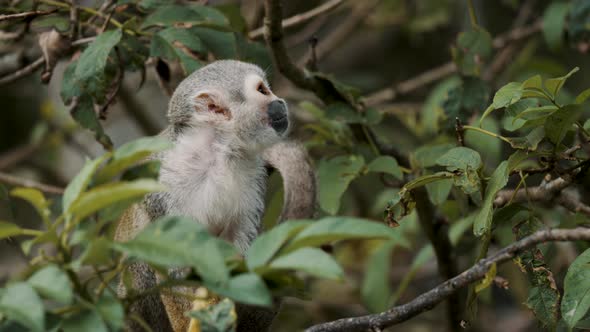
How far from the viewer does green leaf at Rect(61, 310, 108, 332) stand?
1.65m

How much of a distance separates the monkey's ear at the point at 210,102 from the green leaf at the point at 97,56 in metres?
0.39

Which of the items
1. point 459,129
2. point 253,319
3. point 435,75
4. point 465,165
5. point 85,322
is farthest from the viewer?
point 435,75

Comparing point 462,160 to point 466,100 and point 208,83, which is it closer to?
point 208,83

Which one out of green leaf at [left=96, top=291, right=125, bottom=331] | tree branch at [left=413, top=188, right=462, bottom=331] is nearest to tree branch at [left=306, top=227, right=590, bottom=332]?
green leaf at [left=96, top=291, right=125, bottom=331]

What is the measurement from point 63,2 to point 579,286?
2557mm

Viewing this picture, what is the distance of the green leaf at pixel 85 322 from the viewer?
1647 millimetres

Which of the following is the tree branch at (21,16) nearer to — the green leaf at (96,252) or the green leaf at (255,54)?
the green leaf at (255,54)

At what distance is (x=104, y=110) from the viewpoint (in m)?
3.56

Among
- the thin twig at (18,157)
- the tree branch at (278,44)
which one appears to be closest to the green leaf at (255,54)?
the tree branch at (278,44)

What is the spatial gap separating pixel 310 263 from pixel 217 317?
33cm

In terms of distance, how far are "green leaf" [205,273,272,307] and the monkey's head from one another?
1.53 metres

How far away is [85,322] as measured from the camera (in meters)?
1.67

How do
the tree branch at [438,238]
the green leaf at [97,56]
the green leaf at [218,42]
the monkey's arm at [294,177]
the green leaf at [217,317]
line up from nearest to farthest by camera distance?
Answer: 1. the green leaf at [217,317]
2. the monkey's arm at [294,177]
3. the green leaf at [97,56]
4. the green leaf at [218,42]
5. the tree branch at [438,238]

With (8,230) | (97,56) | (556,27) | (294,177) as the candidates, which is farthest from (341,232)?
(556,27)
